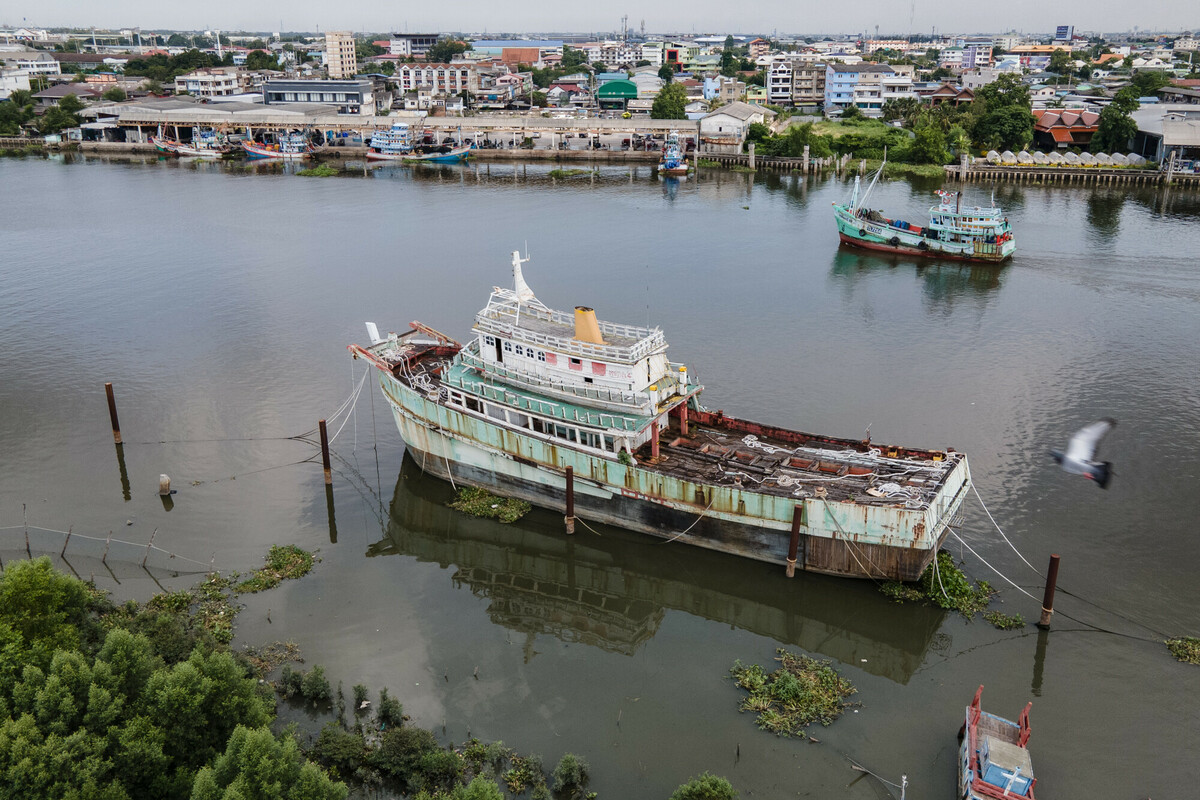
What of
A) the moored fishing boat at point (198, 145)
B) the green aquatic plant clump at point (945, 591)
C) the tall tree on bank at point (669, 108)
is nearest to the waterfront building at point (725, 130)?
the tall tree on bank at point (669, 108)

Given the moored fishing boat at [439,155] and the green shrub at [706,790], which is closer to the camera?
the green shrub at [706,790]

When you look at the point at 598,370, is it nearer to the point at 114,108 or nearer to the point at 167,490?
the point at 167,490

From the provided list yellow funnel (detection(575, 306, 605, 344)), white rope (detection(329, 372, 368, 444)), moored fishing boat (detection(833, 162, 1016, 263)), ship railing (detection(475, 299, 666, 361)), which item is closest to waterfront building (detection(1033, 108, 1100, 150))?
moored fishing boat (detection(833, 162, 1016, 263))

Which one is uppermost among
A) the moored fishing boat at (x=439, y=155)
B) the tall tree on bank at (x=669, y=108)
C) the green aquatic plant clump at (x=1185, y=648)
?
the tall tree on bank at (x=669, y=108)

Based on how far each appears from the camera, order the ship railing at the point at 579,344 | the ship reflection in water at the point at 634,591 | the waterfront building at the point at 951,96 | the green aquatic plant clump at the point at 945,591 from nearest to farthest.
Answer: the ship reflection in water at the point at 634,591
the green aquatic plant clump at the point at 945,591
the ship railing at the point at 579,344
the waterfront building at the point at 951,96

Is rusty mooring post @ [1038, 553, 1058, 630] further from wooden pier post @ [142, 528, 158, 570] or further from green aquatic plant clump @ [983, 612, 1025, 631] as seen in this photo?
wooden pier post @ [142, 528, 158, 570]

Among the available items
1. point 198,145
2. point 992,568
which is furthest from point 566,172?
point 992,568

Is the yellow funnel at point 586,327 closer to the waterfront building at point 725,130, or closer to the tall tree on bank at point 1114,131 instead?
the waterfront building at point 725,130
